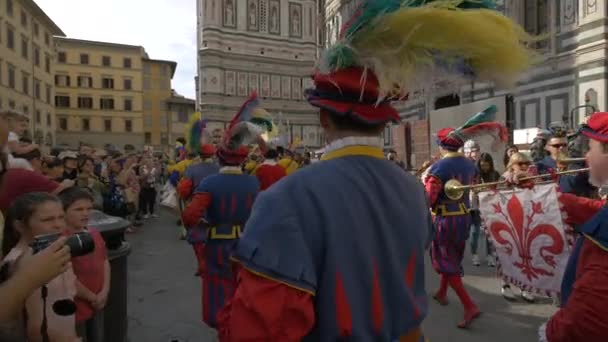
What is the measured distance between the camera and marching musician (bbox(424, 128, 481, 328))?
464cm

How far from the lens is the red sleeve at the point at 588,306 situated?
6.16 ft

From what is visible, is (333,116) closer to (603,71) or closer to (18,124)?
(18,124)

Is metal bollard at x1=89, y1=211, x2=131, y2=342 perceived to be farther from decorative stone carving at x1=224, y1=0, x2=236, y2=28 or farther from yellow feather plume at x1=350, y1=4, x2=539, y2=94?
decorative stone carving at x1=224, y1=0, x2=236, y2=28

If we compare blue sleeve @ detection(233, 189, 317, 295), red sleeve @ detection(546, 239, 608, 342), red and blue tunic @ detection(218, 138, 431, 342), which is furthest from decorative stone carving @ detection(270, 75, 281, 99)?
blue sleeve @ detection(233, 189, 317, 295)

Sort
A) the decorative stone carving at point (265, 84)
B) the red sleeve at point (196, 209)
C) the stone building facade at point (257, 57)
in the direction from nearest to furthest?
1. the red sleeve at point (196, 209)
2. the stone building facade at point (257, 57)
3. the decorative stone carving at point (265, 84)

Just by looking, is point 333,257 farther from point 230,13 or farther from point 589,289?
point 230,13

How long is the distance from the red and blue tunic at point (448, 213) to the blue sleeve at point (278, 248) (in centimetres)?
351

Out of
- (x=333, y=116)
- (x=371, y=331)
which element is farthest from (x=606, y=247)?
(x=333, y=116)

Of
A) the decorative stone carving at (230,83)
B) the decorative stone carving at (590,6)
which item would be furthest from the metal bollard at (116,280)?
the decorative stone carving at (230,83)

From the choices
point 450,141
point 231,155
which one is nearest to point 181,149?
point 231,155

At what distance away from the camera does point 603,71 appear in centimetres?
1071

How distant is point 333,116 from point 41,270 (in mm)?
1124

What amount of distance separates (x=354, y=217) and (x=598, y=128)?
4.79 feet

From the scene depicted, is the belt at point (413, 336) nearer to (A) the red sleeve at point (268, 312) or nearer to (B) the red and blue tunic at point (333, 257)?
(B) the red and blue tunic at point (333, 257)
